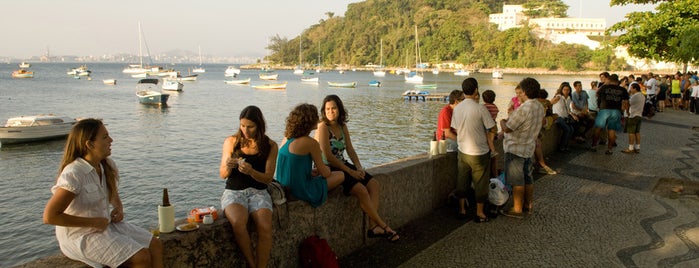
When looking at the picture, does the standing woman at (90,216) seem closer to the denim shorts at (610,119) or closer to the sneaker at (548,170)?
the sneaker at (548,170)

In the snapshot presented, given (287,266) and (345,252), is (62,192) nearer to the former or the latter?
(287,266)

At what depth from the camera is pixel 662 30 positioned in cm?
1630

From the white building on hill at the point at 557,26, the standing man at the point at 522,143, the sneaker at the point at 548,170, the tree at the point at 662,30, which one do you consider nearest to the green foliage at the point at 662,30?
the tree at the point at 662,30

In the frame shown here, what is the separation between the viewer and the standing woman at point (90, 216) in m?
3.01

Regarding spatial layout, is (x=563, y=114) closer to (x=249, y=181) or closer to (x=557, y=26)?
(x=249, y=181)

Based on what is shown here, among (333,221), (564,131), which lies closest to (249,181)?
(333,221)

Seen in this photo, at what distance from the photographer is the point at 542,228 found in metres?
5.80

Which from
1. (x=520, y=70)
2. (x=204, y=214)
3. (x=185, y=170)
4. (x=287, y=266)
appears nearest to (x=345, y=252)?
(x=287, y=266)

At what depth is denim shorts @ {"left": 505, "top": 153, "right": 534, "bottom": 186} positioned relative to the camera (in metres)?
6.26

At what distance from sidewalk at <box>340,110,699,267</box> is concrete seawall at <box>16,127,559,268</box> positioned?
0.23 meters

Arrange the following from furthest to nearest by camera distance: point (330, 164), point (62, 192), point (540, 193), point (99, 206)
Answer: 1. point (540, 193)
2. point (330, 164)
3. point (99, 206)
4. point (62, 192)

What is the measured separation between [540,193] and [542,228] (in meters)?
1.71

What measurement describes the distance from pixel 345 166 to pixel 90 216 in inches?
95.4

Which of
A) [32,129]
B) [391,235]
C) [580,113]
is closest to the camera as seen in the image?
[391,235]
